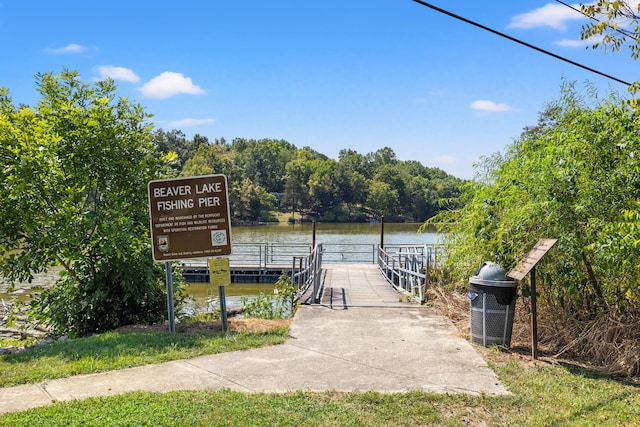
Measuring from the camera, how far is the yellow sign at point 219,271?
819cm

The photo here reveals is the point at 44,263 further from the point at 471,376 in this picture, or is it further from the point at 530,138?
the point at 530,138

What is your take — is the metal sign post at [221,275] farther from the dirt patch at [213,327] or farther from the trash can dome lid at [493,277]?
the trash can dome lid at [493,277]

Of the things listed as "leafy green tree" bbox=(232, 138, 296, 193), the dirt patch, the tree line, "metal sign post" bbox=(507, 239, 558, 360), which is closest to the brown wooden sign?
"metal sign post" bbox=(507, 239, 558, 360)

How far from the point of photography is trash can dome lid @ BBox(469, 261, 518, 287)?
6.90 metres

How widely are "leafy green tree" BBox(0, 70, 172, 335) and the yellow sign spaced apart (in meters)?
1.28

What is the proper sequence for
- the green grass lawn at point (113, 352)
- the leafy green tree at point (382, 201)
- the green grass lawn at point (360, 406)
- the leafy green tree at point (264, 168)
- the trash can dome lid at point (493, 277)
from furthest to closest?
the leafy green tree at point (264, 168) → the leafy green tree at point (382, 201) → the trash can dome lid at point (493, 277) → the green grass lawn at point (113, 352) → the green grass lawn at point (360, 406)

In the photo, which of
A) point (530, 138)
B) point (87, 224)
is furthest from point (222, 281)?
point (530, 138)

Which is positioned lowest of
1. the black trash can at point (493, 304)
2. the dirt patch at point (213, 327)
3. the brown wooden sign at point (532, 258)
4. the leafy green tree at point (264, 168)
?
the dirt patch at point (213, 327)

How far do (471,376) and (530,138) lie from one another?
4.04m

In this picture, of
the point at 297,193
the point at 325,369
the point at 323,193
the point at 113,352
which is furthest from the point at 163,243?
the point at 323,193

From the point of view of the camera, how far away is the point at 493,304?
22.9ft

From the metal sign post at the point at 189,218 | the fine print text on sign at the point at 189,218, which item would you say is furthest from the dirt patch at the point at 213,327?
the fine print text on sign at the point at 189,218

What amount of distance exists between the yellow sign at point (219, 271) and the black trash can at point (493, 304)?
368 cm

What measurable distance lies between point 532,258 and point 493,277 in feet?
2.67
